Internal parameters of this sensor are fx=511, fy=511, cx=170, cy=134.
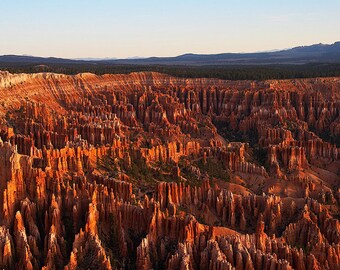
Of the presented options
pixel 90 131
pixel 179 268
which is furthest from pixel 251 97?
pixel 179 268

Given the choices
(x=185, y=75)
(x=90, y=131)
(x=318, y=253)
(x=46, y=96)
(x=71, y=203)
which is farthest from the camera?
(x=185, y=75)

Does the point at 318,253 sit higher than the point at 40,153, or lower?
lower

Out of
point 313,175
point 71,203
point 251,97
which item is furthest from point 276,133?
point 71,203

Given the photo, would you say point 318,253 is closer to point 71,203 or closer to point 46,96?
point 71,203

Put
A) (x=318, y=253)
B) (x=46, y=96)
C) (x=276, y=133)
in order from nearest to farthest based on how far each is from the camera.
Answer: (x=318, y=253)
(x=276, y=133)
(x=46, y=96)

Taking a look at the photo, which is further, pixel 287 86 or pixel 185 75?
pixel 185 75

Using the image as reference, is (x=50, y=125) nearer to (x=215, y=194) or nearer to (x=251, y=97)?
(x=215, y=194)
